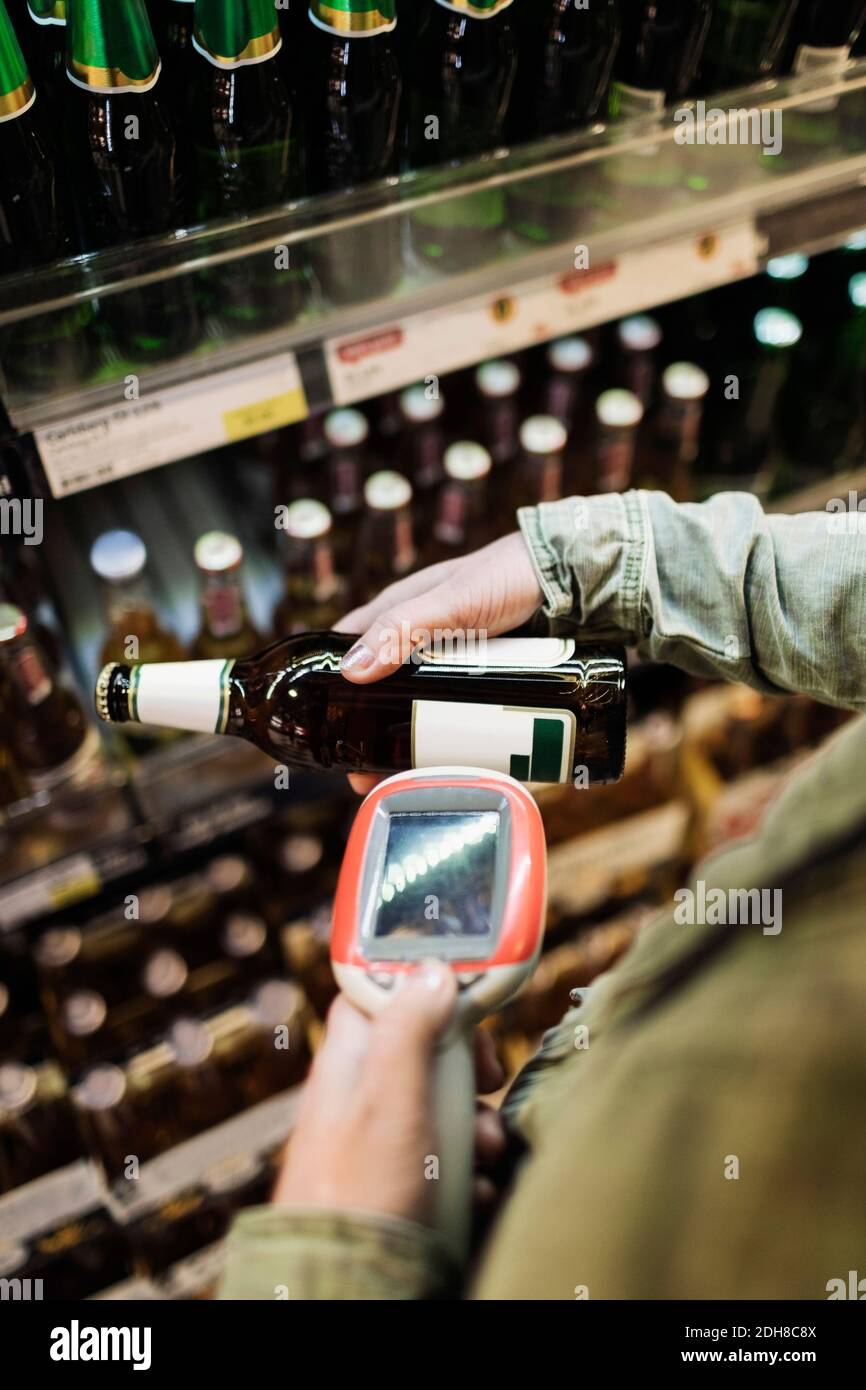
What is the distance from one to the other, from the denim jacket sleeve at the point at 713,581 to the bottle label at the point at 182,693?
0.31 metres

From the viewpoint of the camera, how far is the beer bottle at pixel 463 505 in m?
1.32

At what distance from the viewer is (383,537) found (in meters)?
1.35

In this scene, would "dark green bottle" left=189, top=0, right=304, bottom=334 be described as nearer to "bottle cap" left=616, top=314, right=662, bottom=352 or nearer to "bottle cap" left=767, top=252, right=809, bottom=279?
"bottle cap" left=616, top=314, right=662, bottom=352

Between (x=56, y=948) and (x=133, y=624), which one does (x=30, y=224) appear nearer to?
(x=133, y=624)

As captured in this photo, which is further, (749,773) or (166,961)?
(749,773)

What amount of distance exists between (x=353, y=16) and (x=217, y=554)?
0.54m

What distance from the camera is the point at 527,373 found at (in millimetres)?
1599

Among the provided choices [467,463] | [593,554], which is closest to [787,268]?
[467,463]

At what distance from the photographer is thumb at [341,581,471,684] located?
866 millimetres

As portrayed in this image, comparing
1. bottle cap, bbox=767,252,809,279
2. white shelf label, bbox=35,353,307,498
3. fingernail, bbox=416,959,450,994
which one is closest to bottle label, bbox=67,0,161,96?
white shelf label, bbox=35,353,307,498

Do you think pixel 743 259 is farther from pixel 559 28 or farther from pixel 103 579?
pixel 103 579

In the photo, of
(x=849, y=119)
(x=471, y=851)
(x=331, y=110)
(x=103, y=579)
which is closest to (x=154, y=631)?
(x=103, y=579)

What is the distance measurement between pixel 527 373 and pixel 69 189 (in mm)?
745

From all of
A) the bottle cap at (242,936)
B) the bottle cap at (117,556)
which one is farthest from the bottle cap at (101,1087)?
the bottle cap at (117,556)
